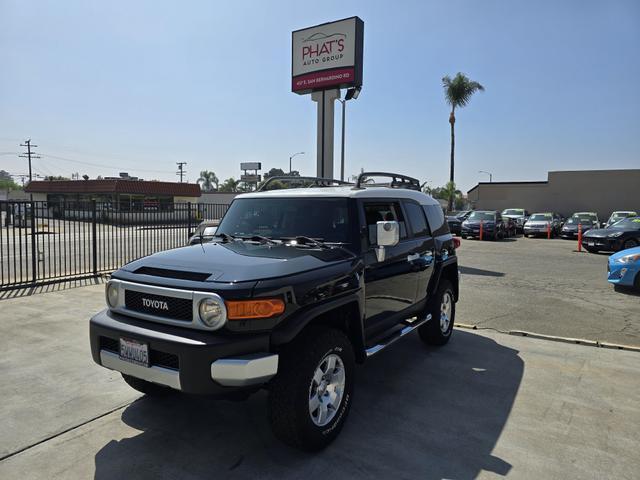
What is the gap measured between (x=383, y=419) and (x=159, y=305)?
207 centimetres

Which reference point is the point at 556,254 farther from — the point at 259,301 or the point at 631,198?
the point at 631,198

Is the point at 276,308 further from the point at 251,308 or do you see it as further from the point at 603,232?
the point at 603,232

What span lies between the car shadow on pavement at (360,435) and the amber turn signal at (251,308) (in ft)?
3.51

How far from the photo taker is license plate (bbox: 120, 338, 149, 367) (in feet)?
9.93

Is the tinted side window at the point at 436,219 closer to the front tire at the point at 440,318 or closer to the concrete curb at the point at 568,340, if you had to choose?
the front tire at the point at 440,318

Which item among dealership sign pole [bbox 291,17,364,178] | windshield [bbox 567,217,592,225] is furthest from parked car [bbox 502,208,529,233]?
dealership sign pole [bbox 291,17,364,178]

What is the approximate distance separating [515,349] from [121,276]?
4.75m

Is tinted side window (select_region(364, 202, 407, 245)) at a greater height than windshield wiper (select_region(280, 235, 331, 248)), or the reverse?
tinted side window (select_region(364, 202, 407, 245))

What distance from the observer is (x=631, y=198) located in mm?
45906

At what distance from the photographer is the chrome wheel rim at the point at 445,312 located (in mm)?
5721

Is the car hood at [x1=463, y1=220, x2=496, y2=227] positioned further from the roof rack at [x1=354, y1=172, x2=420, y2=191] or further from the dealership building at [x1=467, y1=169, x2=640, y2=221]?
the dealership building at [x1=467, y1=169, x2=640, y2=221]

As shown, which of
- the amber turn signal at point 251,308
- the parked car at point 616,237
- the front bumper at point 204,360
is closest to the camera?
the front bumper at point 204,360

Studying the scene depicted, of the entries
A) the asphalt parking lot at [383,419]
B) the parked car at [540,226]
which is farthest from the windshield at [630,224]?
the asphalt parking lot at [383,419]

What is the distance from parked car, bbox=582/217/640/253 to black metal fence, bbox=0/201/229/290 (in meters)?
13.5
